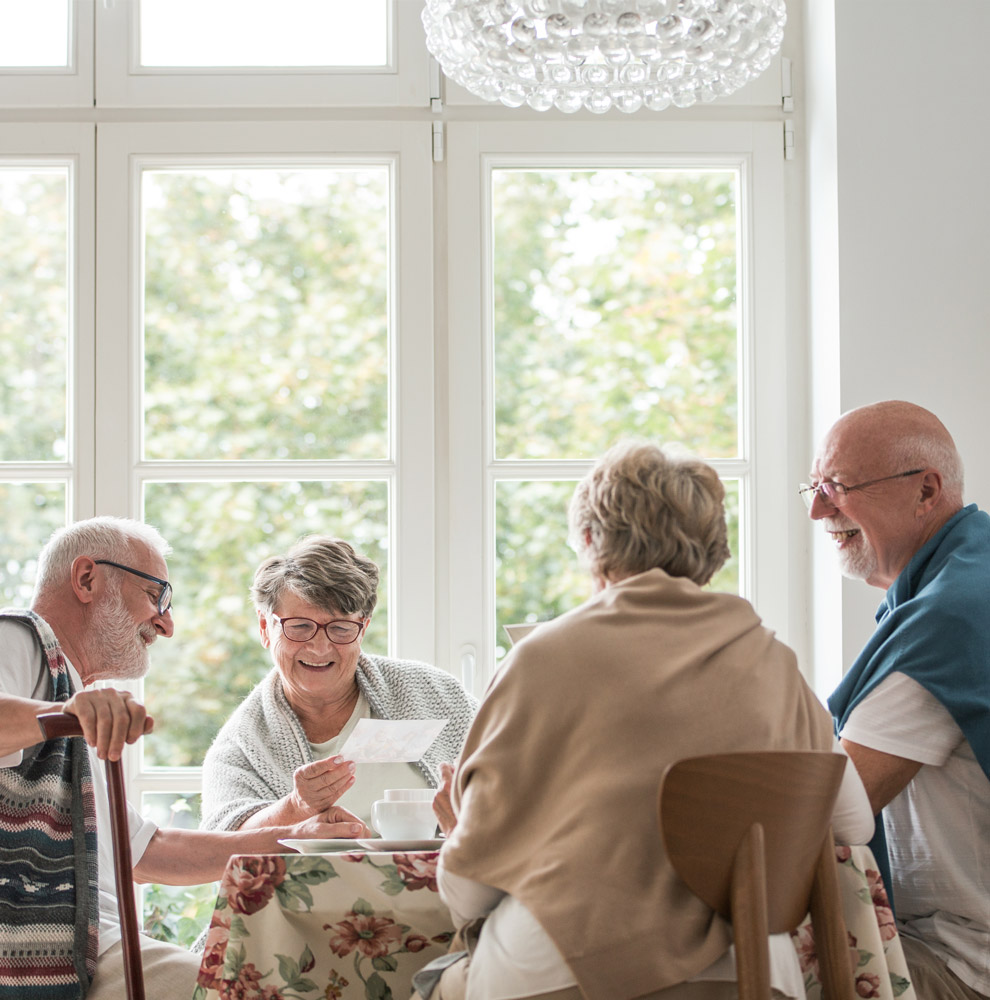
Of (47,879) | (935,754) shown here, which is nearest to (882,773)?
(935,754)

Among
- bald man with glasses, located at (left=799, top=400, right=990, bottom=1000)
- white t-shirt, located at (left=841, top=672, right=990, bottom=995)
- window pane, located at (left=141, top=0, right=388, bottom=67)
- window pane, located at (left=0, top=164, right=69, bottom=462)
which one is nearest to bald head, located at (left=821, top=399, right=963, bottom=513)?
bald man with glasses, located at (left=799, top=400, right=990, bottom=1000)

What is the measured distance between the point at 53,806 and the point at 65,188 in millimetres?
1781

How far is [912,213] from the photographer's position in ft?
8.79

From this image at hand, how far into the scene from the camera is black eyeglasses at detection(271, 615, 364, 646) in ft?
7.39

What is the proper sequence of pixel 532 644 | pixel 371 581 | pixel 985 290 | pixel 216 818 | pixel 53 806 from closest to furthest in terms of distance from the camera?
pixel 532 644
pixel 53 806
pixel 216 818
pixel 371 581
pixel 985 290

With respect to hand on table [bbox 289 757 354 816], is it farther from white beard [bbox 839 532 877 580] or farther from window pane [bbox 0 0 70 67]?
window pane [bbox 0 0 70 67]

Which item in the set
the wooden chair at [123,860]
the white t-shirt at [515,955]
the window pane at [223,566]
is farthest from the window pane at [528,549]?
the white t-shirt at [515,955]

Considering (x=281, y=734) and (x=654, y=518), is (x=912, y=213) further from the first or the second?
(x=281, y=734)

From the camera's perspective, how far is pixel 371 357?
290cm

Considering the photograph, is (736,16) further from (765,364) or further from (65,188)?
(65,188)

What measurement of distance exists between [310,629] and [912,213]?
5.70ft

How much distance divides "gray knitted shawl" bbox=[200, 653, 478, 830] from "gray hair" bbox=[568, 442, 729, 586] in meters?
1.00

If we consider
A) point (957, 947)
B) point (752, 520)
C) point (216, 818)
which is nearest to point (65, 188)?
point (216, 818)

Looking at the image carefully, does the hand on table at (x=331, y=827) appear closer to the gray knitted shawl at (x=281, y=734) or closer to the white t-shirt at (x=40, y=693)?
the gray knitted shawl at (x=281, y=734)
